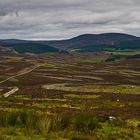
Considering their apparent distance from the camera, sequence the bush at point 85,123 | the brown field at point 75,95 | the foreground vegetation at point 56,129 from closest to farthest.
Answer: the foreground vegetation at point 56,129, the bush at point 85,123, the brown field at point 75,95

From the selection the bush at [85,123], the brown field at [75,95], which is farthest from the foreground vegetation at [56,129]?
the brown field at [75,95]

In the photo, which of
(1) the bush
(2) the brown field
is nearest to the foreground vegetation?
(1) the bush

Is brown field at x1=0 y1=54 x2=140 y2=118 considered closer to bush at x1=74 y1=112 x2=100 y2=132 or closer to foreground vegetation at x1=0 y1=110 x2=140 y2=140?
bush at x1=74 y1=112 x2=100 y2=132

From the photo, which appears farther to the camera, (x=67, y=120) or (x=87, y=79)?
(x=87, y=79)

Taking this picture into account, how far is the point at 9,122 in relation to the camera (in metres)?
26.0

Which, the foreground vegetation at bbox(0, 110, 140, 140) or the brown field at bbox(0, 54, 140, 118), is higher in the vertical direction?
the foreground vegetation at bbox(0, 110, 140, 140)

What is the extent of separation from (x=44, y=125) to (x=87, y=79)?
10218cm

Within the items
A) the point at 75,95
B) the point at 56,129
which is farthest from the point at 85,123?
the point at 75,95

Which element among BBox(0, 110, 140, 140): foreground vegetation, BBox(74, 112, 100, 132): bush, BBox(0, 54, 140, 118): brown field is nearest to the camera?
BBox(0, 110, 140, 140): foreground vegetation

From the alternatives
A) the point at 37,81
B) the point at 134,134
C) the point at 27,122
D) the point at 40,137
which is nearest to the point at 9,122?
the point at 27,122

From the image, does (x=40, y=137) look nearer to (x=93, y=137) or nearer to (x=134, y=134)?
(x=93, y=137)

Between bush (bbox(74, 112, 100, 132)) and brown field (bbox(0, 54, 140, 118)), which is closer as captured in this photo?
bush (bbox(74, 112, 100, 132))

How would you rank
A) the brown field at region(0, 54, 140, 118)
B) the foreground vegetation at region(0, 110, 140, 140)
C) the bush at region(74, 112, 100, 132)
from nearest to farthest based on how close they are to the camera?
the foreground vegetation at region(0, 110, 140, 140)
the bush at region(74, 112, 100, 132)
the brown field at region(0, 54, 140, 118)

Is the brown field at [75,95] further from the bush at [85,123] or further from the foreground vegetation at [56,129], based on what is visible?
the foreground vegetation at [56,129]
